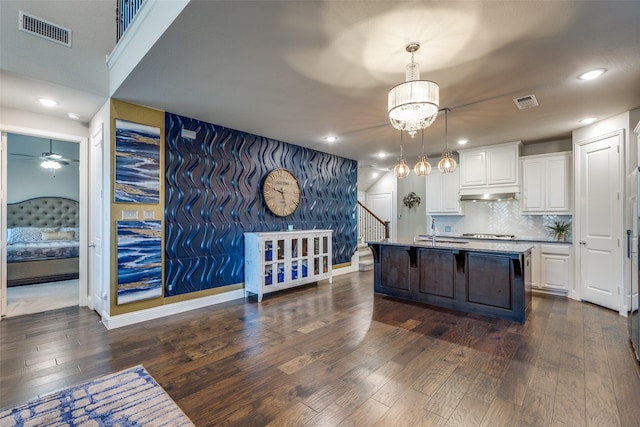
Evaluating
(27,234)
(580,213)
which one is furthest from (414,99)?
(27,234)

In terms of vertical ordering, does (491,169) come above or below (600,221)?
above

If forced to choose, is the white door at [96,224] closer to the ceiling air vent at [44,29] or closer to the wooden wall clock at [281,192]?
the ceiling air vent at [44,29]

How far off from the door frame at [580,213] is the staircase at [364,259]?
361 centimetres

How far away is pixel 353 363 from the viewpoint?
8.21 ft

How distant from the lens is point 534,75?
2.75 m

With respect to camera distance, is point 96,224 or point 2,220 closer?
point 2,220

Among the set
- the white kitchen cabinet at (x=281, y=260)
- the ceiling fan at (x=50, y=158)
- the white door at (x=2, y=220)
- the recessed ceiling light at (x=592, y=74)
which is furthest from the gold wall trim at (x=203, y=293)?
the recessed ceiling light at (x=592, y=74)

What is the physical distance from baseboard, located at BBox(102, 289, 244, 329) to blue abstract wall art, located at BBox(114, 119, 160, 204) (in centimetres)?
133

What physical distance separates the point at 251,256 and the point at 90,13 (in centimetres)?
338

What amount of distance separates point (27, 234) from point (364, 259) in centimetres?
692

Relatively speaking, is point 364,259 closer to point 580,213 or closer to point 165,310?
point 580,213

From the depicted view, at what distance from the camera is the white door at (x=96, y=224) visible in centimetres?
366

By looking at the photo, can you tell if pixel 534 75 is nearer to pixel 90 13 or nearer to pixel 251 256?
pixel 251 256

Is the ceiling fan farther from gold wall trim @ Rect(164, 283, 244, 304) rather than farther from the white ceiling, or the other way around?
gold wall trim @ Rect(164, 283, 244, 304)
